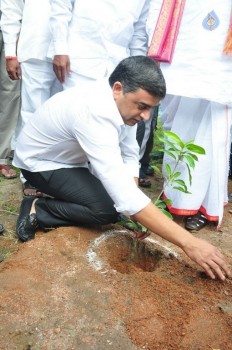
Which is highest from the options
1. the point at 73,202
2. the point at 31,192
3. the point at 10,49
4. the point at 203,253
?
the point at 10,49

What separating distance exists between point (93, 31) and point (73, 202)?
1259mm

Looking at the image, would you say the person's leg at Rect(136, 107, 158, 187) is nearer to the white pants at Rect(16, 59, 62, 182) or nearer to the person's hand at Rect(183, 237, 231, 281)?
the white pants at Rect(16, 59, 62, 182)

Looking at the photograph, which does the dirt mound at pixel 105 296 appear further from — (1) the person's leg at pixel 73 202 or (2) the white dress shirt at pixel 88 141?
(2) the white dress shirt at pixel 88 141

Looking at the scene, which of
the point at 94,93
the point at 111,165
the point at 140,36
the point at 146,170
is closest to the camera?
the point at 111,165

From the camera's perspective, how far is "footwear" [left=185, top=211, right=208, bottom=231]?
3275mm

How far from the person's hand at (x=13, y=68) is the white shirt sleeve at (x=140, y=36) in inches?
37.1

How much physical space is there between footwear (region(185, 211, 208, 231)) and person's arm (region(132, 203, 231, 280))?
0.99 m

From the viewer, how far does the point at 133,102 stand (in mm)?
2402

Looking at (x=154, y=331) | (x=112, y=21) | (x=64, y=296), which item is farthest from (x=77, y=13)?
(x=154, y=331)

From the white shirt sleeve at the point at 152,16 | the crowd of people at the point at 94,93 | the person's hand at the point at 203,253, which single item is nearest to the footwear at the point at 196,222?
the crowd of people at the point at 94,93

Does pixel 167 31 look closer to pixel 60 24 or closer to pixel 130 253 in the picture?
pixel 60 24

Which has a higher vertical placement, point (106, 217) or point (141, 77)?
point (141, 77)

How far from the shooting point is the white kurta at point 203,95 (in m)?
2.97

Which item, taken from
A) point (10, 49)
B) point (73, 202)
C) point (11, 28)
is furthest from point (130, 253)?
point (11, 28)
